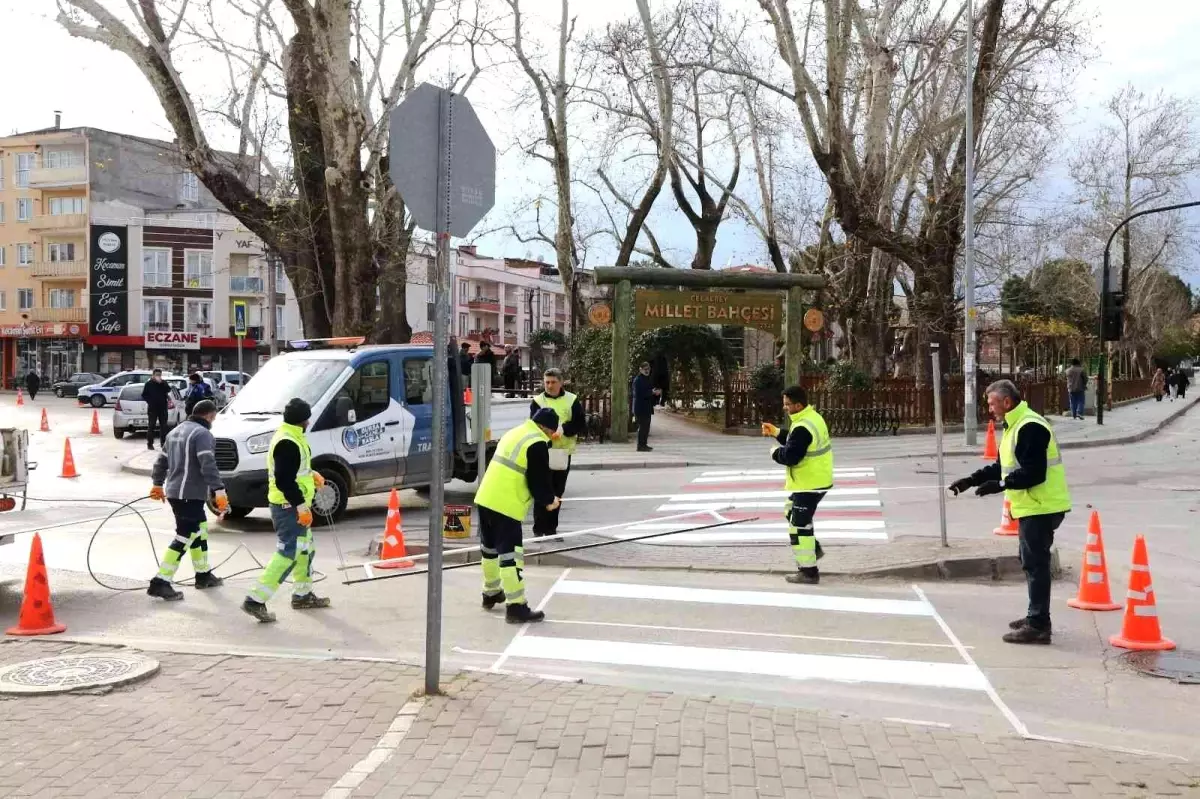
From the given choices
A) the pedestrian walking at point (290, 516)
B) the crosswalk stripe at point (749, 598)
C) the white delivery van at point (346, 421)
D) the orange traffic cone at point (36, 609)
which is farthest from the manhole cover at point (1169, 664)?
the white delivery van at point (346, 421)

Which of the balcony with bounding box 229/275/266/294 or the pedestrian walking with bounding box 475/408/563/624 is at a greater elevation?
the balcony with bounding box 229/275/266/294

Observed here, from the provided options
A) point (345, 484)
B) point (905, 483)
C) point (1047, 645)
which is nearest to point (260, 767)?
point (1047, 645)

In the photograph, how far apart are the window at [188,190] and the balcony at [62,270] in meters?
7.82

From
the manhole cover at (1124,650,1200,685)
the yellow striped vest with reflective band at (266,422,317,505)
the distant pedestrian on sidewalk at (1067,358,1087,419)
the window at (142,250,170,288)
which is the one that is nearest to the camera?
the manhole cover at (1124,650,1200,685)

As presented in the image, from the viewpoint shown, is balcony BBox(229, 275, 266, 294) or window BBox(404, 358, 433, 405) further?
balcony BBox(229, 275, 266, 294)

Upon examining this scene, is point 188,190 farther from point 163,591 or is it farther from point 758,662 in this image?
point 758,662

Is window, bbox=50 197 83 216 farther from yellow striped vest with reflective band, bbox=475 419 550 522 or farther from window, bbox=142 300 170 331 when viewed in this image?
yellow striped vest with reflective band, bbox=475 419 550 522

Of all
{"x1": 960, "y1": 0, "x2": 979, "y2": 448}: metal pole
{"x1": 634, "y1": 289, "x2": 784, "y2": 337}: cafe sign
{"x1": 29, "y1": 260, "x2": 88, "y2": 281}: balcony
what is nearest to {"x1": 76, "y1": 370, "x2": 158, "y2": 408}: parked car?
{"x1": 29, "y1": 260, "x2": 88, "y2": 281}: balcony

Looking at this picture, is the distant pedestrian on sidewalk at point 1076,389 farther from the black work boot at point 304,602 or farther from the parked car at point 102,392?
the parked car at point 102,392

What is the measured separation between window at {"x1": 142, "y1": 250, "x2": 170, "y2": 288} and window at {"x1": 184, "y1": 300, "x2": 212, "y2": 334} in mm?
1805

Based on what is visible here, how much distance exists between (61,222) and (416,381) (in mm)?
60187

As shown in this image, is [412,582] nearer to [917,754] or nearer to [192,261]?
[917,754]

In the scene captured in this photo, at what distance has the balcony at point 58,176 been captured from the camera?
215 ft

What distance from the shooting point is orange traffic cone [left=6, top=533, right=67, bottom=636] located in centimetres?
775
